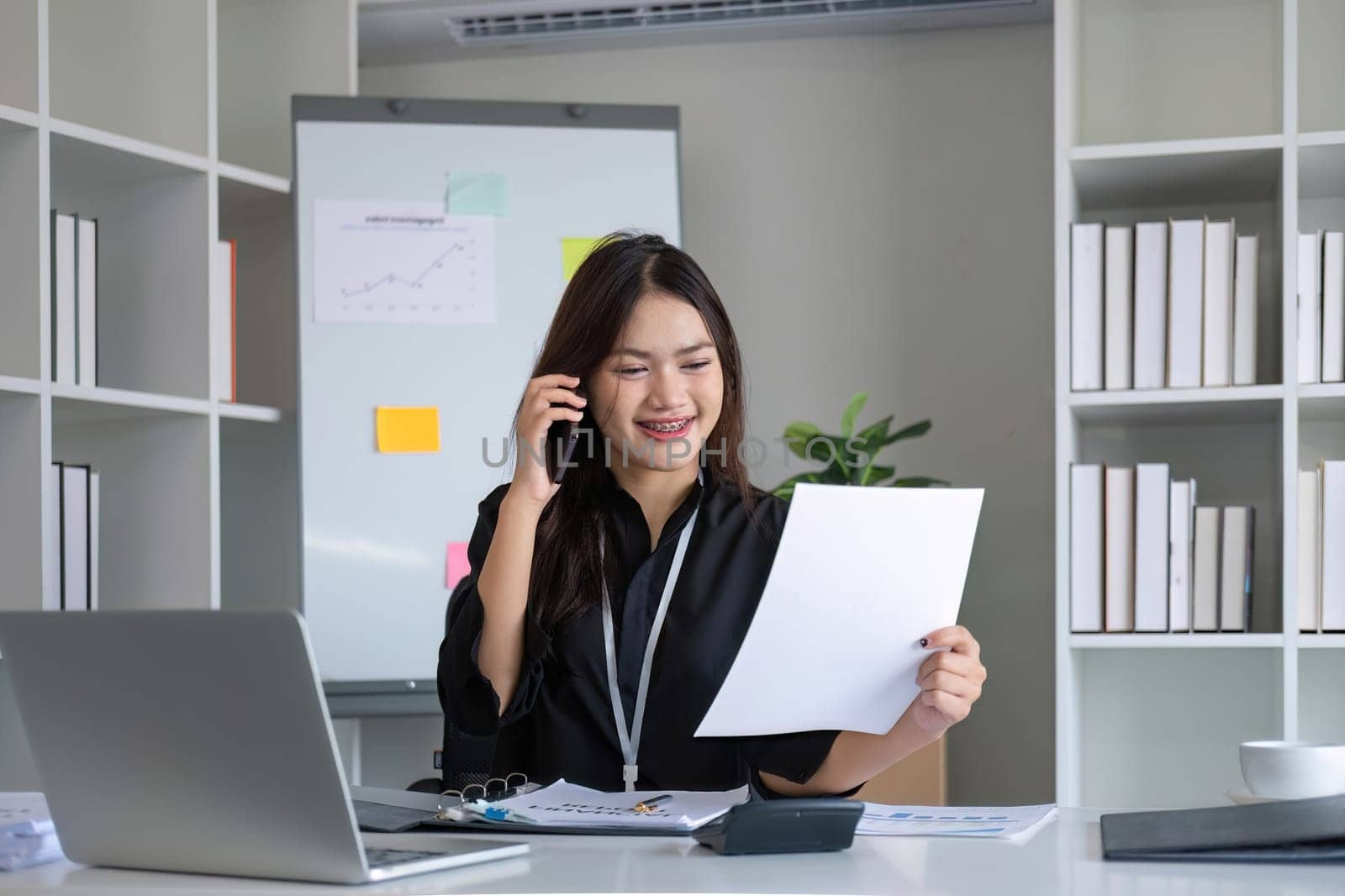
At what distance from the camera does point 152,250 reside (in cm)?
251

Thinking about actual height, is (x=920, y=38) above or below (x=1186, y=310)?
above

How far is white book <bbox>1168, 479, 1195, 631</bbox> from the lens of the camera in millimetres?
2322

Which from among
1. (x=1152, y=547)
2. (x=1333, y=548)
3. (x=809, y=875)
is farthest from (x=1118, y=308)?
(x=809, y=875)

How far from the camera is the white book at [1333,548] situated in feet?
7.44

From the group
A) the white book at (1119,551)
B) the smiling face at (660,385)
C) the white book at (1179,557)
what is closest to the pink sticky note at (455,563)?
the smiling face at (660,385)

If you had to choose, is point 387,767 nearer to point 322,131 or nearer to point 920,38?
point 322,131

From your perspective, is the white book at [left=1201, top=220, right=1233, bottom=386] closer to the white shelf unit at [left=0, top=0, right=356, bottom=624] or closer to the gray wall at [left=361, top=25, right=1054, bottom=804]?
the gray wall at [left=361, top=25, right=1054, bottom=804]

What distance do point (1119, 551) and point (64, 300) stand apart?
1.81 meters

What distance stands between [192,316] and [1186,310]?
5.72 ft

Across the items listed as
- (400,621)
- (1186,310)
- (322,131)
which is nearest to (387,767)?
(400,621)

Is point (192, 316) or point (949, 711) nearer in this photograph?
point (949, 711)

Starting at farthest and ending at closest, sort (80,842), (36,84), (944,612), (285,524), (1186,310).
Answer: (285,524)
(1186,310)
(36,84)
(944,612)
(80,842)

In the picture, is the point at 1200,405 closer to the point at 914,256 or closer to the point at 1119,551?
the point at 1119,551

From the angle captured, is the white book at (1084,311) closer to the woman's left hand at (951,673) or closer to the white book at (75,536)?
the woman's left hand at (951,673)
